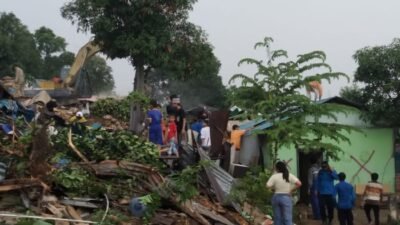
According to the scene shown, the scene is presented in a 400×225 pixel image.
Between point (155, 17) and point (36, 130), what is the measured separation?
11690 millimetres

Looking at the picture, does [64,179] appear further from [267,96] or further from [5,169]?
[267,96]

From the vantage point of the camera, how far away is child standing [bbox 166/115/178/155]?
13.5 m

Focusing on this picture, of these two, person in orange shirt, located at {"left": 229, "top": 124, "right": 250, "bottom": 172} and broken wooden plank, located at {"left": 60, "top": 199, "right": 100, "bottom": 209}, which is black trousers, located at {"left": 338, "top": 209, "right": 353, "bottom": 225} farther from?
broken wooden plank, located at {"left": 60, "top": 199, "right": 100, "bottom": 209}

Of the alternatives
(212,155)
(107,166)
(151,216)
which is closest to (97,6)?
(212,155)

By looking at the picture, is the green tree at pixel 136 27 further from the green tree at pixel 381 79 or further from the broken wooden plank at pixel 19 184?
the broken wooden plank at pixel 19 184

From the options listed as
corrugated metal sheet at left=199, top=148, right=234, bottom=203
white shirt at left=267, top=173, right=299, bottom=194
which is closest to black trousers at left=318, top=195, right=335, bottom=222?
corrugated metal sheet at left=199, top=148, right=234, bottom=203

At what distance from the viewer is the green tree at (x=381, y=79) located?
656 inches

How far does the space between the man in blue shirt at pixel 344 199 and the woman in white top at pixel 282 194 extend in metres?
2.65

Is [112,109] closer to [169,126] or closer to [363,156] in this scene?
[363,156]

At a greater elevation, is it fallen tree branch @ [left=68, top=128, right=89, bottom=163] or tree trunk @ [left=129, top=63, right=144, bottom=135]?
tree trunk @ [left=129, top=63, right=144, bottom=135]

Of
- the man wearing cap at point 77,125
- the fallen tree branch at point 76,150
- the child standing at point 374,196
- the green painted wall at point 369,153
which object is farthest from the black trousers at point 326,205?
the man wearing cap at point 77,125

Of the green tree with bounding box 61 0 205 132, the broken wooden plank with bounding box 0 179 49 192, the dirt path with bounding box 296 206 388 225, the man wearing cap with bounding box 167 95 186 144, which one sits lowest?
the dirt path with bounding box 296 206 388 225

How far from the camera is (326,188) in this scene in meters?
13.3

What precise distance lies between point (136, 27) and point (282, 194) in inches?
483
